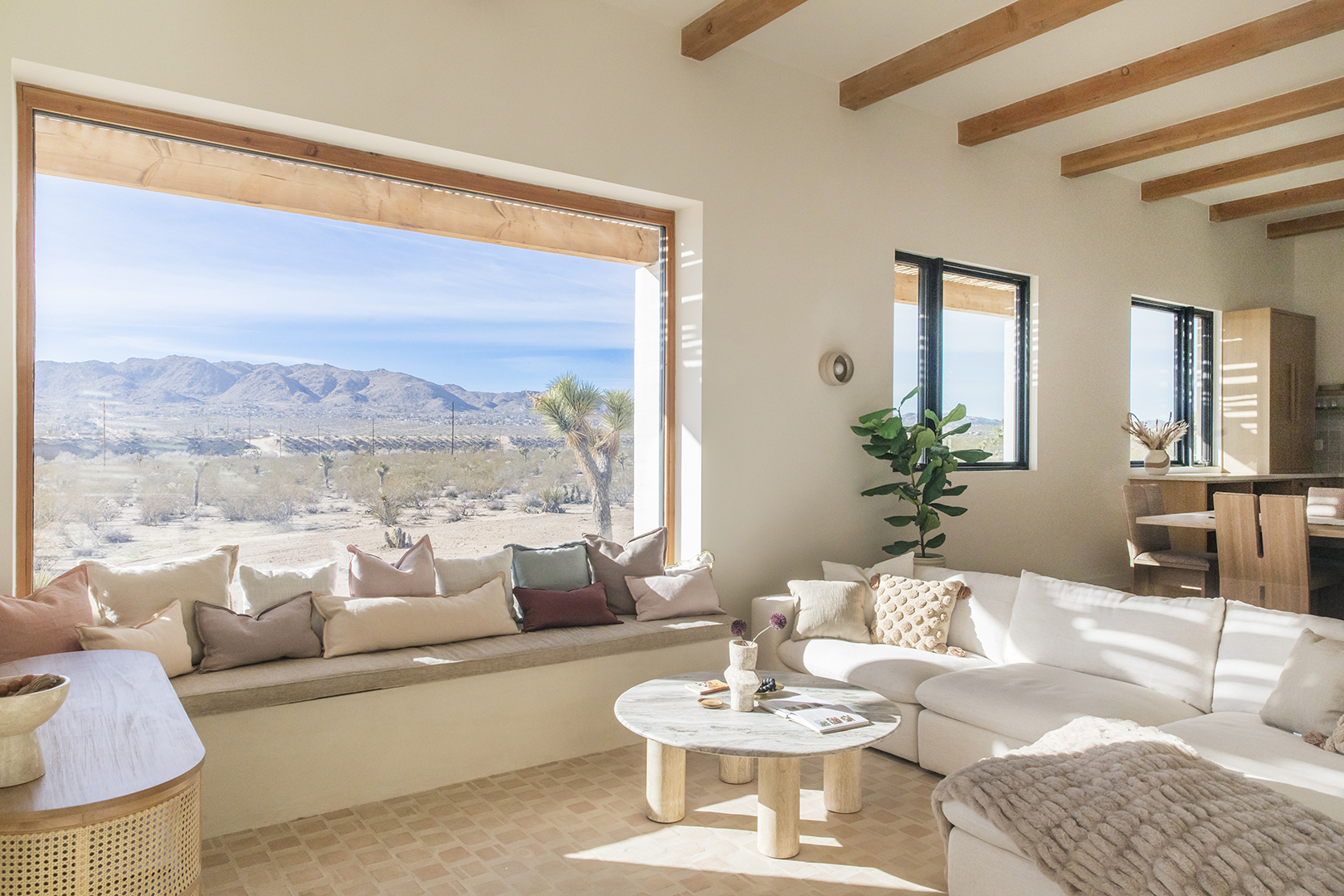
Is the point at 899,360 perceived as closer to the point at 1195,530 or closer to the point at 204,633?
the point at 1195,530

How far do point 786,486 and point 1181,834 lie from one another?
2.95 metres

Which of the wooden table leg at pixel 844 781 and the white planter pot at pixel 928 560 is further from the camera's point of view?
the white planter pot at pixel 928 560

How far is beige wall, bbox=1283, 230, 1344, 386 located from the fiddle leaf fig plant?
500 centimetres

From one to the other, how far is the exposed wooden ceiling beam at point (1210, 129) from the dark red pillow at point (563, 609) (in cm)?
471

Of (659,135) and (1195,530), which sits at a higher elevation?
(659,135)

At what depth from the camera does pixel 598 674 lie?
3641 mm

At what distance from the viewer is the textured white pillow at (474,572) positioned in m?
3.68

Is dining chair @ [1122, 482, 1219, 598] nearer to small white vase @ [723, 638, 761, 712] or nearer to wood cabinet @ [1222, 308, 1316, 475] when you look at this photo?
wood cabinet @ [1222, 308, 1316, 475]

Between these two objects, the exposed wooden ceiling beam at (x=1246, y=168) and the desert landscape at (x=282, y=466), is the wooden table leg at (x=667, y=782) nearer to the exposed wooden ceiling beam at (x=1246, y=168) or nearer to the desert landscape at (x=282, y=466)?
the desert landscape at (x=282, y=466)

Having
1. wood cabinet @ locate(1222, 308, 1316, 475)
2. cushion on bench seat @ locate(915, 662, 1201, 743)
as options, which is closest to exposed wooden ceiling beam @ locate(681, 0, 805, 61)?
cushion on bench seat @ locate(915, 662, 1201, 743)

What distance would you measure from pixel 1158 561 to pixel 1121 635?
215cm

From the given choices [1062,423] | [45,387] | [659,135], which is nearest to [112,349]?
[45,387]

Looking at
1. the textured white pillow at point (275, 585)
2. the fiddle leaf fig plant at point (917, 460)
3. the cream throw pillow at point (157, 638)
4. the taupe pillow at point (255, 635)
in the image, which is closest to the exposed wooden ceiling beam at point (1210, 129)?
the fiddle leaf fig plant at point (917, 460)

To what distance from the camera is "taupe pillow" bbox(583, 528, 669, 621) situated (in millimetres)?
4102
